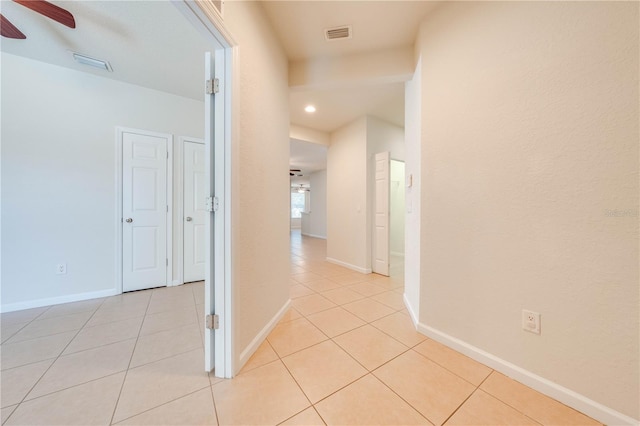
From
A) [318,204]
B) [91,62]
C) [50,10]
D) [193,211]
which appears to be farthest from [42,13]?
[318,204]

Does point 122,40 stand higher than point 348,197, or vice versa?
point 122,40

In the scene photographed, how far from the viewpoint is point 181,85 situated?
2.73 m

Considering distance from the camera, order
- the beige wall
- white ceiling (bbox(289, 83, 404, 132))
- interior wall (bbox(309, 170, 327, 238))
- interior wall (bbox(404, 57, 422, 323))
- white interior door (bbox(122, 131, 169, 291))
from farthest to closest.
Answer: interior wall (bbox(309, 170, 327, 238)), white ceiling (bbox(289, 83, 404, 132)), white interior door (bbox(122, 131, 169, 291)), interior wall (bbox(404, 57, 422, 323)), the beige wall

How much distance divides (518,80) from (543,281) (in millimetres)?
1190

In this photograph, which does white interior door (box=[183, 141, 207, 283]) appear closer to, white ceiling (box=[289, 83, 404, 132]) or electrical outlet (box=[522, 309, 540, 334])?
white ceiling (box=[289, 83, 404, 132])

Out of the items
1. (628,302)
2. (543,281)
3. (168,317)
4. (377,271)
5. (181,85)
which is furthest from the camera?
(377,271)

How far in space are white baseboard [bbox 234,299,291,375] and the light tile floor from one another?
0.04 meters

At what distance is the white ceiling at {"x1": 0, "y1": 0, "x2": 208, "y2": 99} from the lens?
66.9 inches

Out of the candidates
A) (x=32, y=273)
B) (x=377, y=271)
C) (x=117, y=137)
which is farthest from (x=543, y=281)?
(x=32, y=273)

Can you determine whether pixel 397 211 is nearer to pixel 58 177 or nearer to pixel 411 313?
pixel 411 313

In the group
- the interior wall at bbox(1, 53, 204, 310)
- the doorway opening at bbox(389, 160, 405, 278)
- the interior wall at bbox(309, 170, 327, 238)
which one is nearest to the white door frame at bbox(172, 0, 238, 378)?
the interior wall at bbox(1, 53, 204, 310)

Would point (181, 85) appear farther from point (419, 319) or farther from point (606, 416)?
point (606, 416)

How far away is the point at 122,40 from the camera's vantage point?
6.59ft

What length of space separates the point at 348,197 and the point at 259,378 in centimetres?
307
